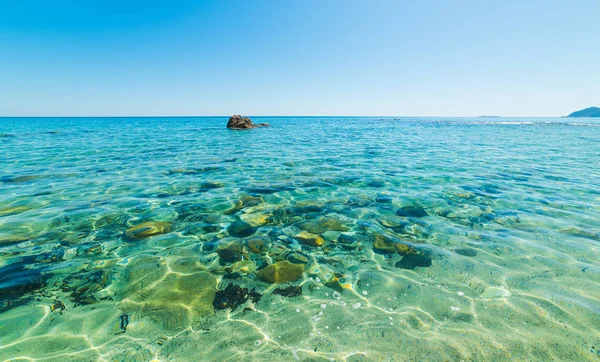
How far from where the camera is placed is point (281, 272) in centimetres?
410

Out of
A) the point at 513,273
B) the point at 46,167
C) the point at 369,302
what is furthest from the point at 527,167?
the point at 46,167

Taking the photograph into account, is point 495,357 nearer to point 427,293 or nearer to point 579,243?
point 427,293

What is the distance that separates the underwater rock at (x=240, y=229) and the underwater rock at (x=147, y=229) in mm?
1404

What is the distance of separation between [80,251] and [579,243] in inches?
373

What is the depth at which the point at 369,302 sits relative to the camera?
346cm

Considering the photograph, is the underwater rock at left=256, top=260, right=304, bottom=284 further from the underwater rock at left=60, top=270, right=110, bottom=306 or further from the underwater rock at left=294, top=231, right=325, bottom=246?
the underwater rock at left=60, top=270, right=110, bottom=306

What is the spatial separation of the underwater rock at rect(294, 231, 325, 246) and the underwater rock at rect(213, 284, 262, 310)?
5.35 ft

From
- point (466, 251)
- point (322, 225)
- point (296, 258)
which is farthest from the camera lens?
point (322, 225)

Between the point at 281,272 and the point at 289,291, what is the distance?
17.7 inches

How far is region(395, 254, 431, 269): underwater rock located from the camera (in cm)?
426

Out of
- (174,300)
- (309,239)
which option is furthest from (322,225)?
(174,300)

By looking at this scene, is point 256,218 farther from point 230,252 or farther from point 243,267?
point 243,267

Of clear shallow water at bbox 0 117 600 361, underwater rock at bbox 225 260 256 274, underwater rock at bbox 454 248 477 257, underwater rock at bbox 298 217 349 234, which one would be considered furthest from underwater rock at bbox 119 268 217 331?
Result: underwater rock at bbox 454 248 477 257

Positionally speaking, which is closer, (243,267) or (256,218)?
(243,267)
